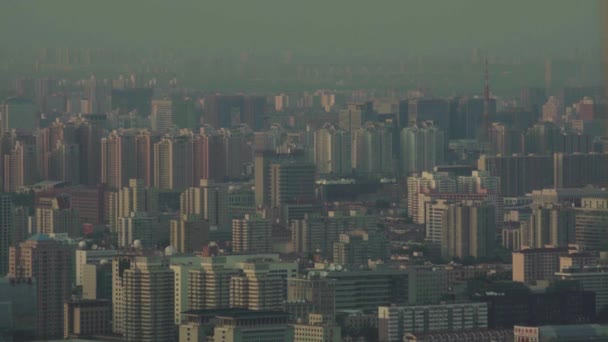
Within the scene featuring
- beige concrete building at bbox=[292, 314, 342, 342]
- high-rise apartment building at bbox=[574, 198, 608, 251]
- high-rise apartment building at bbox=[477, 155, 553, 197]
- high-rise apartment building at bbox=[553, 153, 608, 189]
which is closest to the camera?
beige concrete building at bbox=[292, 314, 342, 342]

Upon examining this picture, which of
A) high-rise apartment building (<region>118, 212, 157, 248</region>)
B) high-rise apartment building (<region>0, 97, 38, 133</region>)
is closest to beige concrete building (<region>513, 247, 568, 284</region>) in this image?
high-rise apartment building (<region>118, 212, 157, 248</region>)

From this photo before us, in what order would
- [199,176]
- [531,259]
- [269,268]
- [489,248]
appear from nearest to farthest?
[269,268] → [531,259] → [489,248] → [199,176]

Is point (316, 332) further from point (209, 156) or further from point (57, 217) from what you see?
point (209, 156)

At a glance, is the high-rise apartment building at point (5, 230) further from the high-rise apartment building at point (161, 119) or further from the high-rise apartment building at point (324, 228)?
the high-rise apartment building at point (161, 119)

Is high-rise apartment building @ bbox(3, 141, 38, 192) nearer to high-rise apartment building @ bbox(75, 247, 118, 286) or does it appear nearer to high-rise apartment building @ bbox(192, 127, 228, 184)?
high-rise apartment building @ bbox(192, 127, 228, 184)

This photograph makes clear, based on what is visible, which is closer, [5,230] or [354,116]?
[5,230]

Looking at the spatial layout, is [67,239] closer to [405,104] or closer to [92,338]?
[92,338]

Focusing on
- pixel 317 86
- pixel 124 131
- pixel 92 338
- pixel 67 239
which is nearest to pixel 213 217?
pixel 317 86

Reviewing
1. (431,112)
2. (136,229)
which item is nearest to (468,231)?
(136,229)
